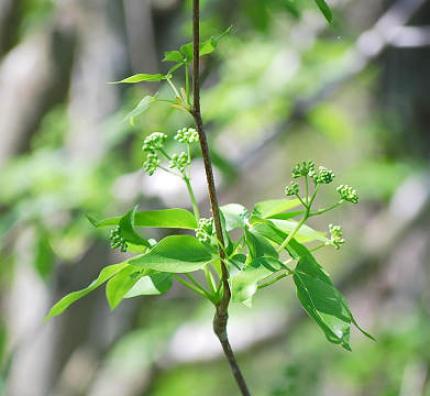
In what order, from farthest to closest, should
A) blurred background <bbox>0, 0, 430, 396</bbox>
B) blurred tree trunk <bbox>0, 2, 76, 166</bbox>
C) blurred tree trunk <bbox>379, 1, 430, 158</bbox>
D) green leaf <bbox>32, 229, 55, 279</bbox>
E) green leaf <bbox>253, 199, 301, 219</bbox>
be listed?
blurred tree trunk <bbox>379, 1, 430, 158</bbox>
blurred tree trunk <bbox>0, 2, 76, 166</bbox>
blurred background <bbox>0, 0, 430, 396</bbox>
green leaf <bbox>32, 229, 55, 279</bbox>
green leaf <bbox>253, 199, 301, 219</bbox>

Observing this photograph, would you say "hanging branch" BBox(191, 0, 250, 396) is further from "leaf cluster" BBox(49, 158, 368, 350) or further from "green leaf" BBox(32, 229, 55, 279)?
"green leaf" BBox(32, 229, 55, 279)

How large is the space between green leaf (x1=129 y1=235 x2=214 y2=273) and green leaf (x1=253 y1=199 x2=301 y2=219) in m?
0.07

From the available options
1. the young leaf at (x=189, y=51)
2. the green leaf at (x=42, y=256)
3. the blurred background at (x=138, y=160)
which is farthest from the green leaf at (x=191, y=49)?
the blurred background at (x=138, y=160)

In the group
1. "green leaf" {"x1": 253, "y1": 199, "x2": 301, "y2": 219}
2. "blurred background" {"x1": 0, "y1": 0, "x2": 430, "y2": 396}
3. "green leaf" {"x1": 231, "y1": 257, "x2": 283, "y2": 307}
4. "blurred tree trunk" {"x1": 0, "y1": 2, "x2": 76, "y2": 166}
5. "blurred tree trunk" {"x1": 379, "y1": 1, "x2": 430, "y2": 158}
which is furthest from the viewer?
"blurred tree trunk" {"x1": 379, "y1": 1, "x2": 430, "y2": 158}

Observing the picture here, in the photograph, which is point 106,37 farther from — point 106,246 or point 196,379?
point 196,379

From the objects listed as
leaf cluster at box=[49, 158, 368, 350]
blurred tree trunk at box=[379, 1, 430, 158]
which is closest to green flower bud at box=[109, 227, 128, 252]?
leaf cluster at box=[49, 158, 368, 350]

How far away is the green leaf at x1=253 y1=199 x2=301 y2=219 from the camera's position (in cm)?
60

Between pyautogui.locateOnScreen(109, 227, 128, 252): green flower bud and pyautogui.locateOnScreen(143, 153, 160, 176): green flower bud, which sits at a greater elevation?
pyautogui.locateOnScreen(143, 153, 160, 176): green flower bud

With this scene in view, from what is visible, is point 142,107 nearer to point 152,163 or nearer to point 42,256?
point 152,163

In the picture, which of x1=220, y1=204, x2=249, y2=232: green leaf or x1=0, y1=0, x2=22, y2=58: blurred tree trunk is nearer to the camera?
x1=220, y1=204, x2=249, y2=232: green leaf

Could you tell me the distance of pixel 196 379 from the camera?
14.5ft

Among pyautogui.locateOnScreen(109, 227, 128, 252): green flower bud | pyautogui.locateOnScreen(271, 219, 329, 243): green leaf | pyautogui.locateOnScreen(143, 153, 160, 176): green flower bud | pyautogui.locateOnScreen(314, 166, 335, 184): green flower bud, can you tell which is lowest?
pyautogui.locateOnScreen(271, 219, 329, 243): green leaf

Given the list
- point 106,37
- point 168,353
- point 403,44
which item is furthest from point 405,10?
point 168,353

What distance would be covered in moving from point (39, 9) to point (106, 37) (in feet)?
1.80
